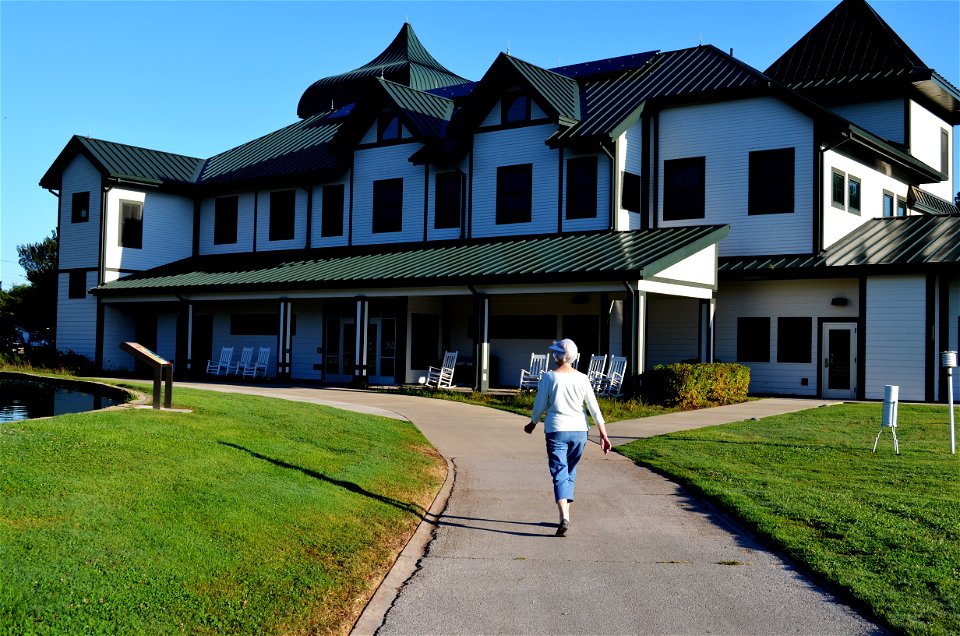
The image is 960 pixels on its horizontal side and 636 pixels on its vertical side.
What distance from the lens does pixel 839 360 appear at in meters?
25.5

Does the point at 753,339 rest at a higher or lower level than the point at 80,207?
lower

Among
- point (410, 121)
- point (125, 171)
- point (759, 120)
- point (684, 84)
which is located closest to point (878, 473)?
point (759, 120)

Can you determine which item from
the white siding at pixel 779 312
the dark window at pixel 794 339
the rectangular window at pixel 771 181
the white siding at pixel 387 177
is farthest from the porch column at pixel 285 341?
the dark window at pixel 794 339

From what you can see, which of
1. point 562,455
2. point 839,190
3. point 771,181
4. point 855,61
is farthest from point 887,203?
point 562,455

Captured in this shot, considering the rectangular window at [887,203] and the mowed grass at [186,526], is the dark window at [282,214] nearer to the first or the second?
the rectangular window at [887,203]

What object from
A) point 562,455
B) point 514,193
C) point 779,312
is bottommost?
point 562,455

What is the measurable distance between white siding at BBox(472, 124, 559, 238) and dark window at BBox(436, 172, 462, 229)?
78 centimetres

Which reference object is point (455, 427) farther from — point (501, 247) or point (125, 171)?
point (125, 171)

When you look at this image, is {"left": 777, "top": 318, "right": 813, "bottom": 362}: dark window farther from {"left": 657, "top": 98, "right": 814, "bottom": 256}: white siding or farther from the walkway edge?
the walkway edge

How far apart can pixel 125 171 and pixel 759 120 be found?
74.8 ft

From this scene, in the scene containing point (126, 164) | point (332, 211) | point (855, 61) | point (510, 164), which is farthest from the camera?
point (126, 164)

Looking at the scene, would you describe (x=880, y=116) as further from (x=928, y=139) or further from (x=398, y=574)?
(x=398, y=574)

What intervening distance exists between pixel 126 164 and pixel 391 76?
14589 millimetres

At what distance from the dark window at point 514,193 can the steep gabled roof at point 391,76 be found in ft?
54.2
